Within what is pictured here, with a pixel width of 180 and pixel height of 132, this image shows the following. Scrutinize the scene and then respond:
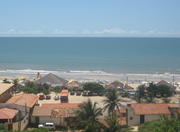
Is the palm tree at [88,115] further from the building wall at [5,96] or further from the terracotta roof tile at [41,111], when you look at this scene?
the building wall at [5,96]

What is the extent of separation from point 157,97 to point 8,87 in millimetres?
22201

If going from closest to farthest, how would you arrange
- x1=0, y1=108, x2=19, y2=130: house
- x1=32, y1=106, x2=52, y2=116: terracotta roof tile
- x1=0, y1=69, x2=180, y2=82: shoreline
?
1. x1=0, y1=108, x2=19, y2=130: house
2. x1=32, y1=106, x2=52, y2=116: terracotta roof tile
3. x1=0, y1=69, x2=180, y2=82: shoreline

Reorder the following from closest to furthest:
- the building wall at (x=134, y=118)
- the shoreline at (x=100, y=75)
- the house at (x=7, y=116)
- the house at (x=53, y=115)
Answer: the house at (x=7, y=116) < the house at (x=53, y=115) < the building wall at (x=134, y=118) < the shoreline at (x=100, y=75)

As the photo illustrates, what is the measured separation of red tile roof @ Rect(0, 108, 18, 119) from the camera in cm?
2983

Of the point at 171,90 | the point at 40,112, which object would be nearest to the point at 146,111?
the point at 40,112

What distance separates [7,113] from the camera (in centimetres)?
3058

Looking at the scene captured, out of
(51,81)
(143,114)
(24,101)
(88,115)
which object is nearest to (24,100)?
(24,101)

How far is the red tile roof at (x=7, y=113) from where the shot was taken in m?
29.8

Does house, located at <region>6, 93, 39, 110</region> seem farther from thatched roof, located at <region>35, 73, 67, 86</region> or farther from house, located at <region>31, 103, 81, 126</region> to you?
thatched roof, located at <region>35, 73, 67, 86</region>

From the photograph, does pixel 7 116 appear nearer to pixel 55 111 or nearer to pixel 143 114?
pixel 55 111

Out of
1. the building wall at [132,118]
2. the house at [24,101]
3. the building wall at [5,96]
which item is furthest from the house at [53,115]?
the building wall at [132,118]

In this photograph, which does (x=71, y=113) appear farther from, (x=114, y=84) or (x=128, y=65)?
(x=128, y=65)

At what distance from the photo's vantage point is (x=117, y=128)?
26.0 meters

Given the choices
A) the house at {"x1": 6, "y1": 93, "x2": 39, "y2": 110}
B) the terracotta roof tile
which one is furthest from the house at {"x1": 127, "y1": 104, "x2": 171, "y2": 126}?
the house at {"x1": 6, "y1": 93, "x2": 39, "y2": 110}
